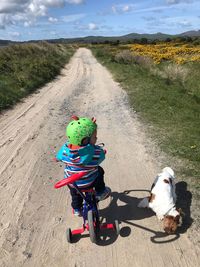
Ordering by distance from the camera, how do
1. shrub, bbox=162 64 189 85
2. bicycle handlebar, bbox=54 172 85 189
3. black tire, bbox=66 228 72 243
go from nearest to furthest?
bicycle handlebar, bbox=54 172 85 189, black tire, bbox=66 228 72 243, shrub, bbox=162 64 189 85

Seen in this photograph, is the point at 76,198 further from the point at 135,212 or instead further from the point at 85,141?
the point at 135,212

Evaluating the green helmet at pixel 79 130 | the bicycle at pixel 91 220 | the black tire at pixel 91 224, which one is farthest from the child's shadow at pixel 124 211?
the green helmet at pixel 79 130

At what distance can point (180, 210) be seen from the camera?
4340 mm

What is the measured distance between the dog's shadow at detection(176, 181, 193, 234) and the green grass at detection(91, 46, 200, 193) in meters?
0.22

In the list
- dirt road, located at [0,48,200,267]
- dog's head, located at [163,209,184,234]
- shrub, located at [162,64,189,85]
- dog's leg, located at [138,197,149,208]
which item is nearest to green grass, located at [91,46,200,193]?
shrub, located at [162,64,189,85]

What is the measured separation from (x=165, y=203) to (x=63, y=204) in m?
1.48

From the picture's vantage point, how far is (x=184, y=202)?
4.84 metres

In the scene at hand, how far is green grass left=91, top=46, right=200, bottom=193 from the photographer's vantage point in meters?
6.32

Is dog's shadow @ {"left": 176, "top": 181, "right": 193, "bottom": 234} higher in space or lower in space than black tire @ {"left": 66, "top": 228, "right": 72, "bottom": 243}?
lower

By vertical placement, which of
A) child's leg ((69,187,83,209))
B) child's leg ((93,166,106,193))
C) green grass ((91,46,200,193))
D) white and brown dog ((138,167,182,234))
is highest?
child's leg ((93,166,106,193))

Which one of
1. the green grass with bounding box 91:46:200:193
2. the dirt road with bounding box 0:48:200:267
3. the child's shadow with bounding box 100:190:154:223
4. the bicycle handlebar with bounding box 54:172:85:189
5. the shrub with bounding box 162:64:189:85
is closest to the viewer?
the bicycle handlebar with bounding box 54:172:85:189

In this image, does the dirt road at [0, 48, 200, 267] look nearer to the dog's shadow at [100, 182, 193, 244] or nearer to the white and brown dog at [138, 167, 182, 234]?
the dog's shadow at [100, 182, 193, 244]

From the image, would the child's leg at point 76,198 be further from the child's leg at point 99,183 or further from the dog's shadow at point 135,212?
the dog's shadow at point 135,212

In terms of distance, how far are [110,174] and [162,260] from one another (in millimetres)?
2306
